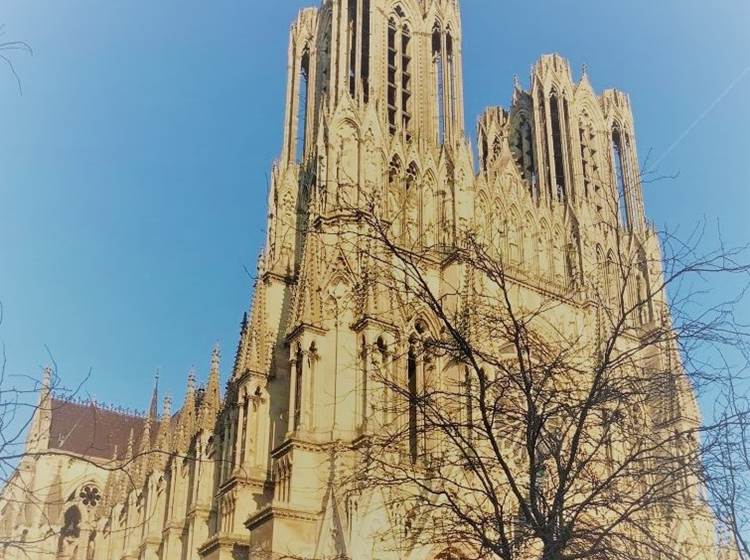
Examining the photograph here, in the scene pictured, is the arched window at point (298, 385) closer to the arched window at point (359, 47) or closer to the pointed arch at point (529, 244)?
the pointed arch at point (529, 244)

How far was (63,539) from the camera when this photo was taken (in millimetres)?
42969

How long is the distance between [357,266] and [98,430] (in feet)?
96.5

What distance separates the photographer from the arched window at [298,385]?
72.3ft

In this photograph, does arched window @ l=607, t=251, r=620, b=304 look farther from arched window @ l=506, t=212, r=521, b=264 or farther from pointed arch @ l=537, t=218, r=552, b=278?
arched window @ l=506, t=212, r=521, b=264

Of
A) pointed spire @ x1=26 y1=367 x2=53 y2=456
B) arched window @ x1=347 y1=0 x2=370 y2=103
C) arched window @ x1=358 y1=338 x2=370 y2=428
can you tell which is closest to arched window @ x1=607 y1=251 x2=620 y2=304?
A: arched window @ x1=347 y1=0 x2=370 y2=103

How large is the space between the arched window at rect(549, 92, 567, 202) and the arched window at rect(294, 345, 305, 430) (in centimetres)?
1454

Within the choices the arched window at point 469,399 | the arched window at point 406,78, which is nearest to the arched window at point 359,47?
the arched window at point 406,78

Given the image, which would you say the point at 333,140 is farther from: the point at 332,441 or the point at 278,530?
the point at 278,530

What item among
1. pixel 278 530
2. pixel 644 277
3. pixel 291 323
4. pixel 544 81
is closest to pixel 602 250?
pixel 644 277

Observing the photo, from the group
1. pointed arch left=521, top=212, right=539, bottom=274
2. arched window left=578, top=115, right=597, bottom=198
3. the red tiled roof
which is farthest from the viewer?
the red tiled roof

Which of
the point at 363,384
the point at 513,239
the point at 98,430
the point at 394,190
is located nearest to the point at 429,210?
the point at 394,190

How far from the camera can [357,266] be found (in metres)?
24.6

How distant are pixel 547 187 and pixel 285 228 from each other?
10940 mm

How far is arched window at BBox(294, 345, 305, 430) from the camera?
22048 millimetres
